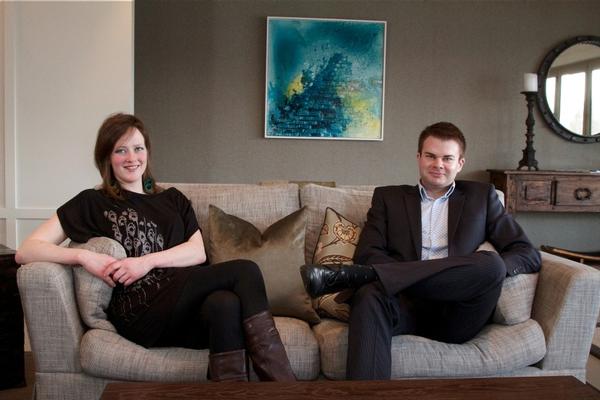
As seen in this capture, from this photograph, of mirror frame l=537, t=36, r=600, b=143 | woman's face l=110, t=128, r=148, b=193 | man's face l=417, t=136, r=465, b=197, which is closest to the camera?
woman's face l=110, t=128, r=148, b=193

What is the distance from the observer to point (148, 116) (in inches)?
178

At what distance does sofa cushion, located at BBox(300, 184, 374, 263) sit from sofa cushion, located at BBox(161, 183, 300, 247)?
0.21ft

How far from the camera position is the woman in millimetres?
1798

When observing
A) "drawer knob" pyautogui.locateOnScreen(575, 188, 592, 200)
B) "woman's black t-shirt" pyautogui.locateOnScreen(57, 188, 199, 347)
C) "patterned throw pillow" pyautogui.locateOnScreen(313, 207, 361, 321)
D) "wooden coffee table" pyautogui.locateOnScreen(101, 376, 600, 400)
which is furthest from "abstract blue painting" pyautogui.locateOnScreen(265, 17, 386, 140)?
"wooden coffee table" pyautogui.locateOnScreen(101, 376, 600, 400)

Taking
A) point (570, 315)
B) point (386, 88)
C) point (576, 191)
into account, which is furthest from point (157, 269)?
point (576, 191)

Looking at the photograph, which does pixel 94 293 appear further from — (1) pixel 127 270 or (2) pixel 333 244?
(2) pixel 333 244

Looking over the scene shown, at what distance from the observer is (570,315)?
6.78ft

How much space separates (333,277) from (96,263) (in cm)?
74

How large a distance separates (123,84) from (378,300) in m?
2.29

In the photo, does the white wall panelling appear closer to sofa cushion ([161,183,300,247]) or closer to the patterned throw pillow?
sofa cushion ([161,183,300,247])

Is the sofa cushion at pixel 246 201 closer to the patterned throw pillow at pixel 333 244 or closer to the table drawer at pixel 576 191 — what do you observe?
the patterned throw pillow at pixel 333 244

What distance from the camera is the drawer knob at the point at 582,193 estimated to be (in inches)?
171

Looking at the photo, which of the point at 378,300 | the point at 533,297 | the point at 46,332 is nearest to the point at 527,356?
the point at 533,297

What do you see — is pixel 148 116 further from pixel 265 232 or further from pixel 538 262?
pixel 538 262
